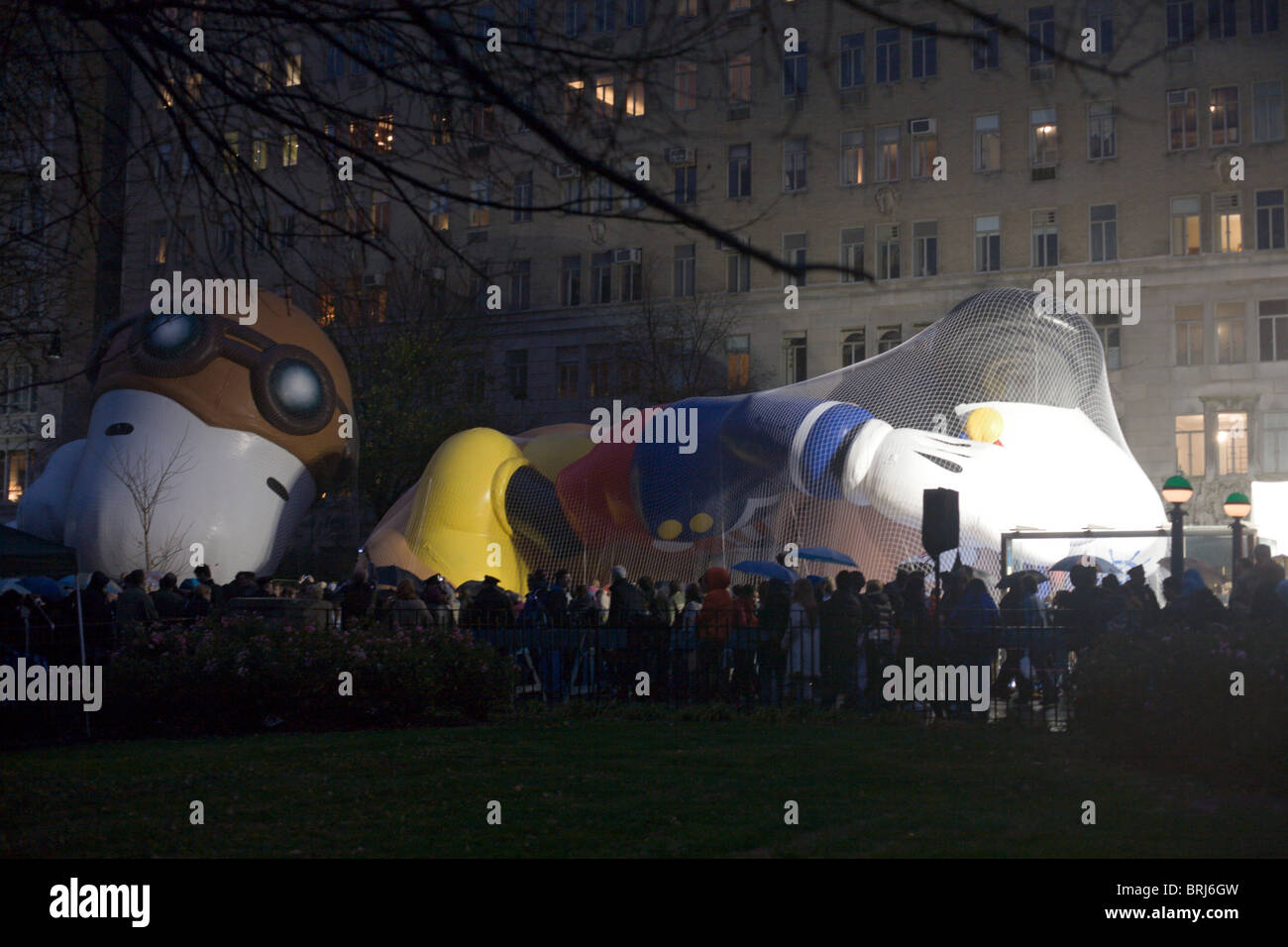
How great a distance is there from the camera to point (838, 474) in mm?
24672

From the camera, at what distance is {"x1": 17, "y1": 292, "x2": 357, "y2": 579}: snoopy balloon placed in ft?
96.2

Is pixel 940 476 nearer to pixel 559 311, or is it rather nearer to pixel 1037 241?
pixel 1037 241

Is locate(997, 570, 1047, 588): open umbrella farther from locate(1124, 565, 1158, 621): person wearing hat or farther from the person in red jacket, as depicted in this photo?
the person in red jacket

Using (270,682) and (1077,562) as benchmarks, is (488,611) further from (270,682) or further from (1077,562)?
(1077,562)

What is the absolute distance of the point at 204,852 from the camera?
26.0 feet

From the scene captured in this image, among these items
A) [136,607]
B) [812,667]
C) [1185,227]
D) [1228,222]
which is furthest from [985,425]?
[1228,222]

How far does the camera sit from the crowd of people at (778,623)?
15477mm

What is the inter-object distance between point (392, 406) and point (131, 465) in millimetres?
13411

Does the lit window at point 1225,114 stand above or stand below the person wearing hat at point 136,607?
above

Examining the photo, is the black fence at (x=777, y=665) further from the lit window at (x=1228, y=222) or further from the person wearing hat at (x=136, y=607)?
the lit window at (x=1228, y=222)

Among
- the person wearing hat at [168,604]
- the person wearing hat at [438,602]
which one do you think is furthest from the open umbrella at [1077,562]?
the person wearing hat at [168,604]

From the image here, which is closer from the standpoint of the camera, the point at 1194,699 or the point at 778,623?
the point at 1194,699

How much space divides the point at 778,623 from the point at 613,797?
682 cm

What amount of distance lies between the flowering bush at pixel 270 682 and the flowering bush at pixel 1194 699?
22.1 ft
